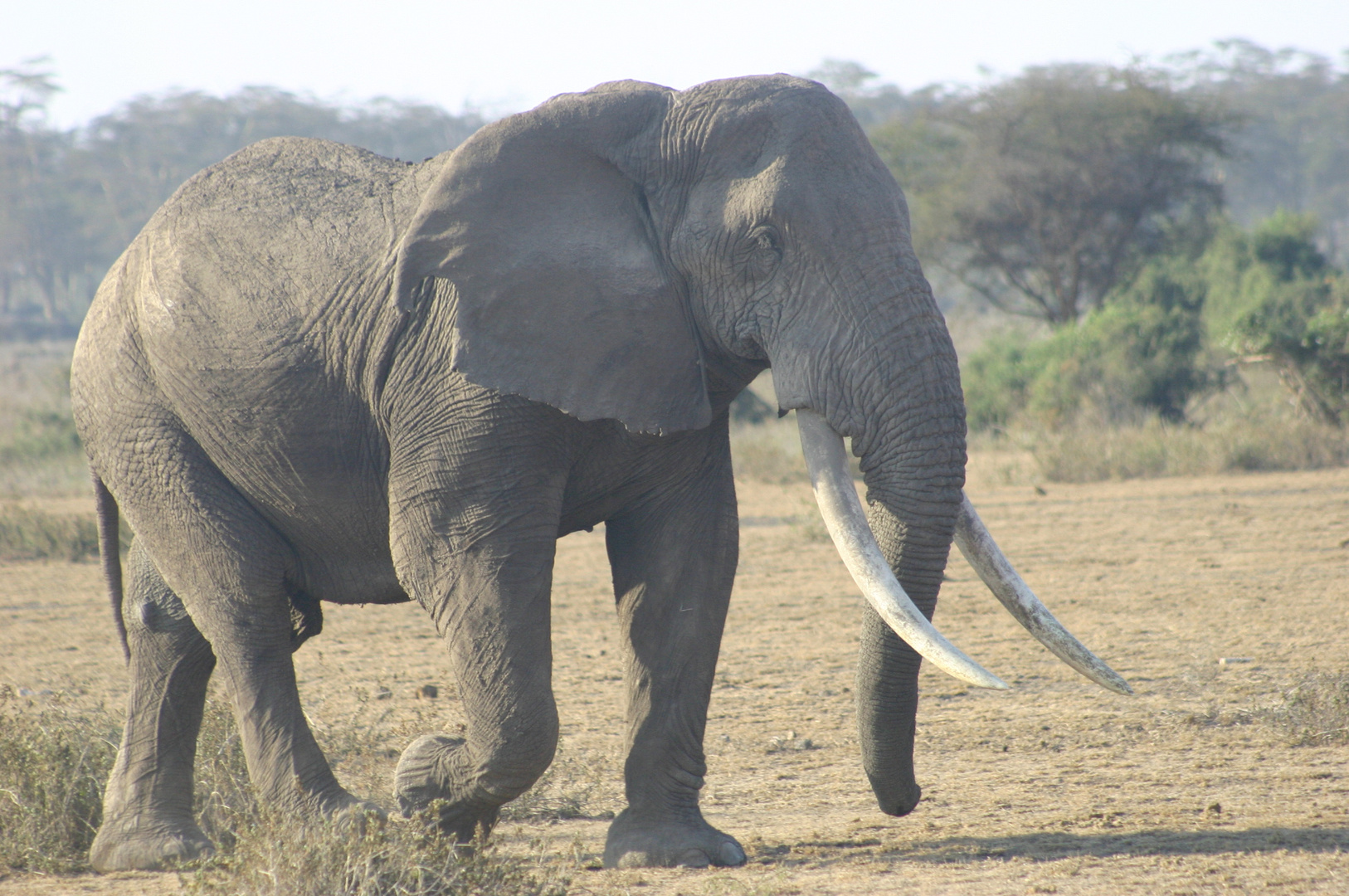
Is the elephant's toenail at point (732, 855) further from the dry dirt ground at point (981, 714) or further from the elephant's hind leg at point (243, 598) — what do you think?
the elephant's hind leg at point (243, 598)

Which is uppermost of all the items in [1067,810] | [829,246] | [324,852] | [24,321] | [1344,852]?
[829,246]

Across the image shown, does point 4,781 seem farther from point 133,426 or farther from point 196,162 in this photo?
point 196,162

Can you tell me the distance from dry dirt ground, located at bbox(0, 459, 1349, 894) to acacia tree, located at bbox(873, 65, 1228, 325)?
48.2 ft

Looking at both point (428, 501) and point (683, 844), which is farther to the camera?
point (683, 844)

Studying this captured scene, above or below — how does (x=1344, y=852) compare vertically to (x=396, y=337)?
below

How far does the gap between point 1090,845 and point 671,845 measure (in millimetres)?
1320

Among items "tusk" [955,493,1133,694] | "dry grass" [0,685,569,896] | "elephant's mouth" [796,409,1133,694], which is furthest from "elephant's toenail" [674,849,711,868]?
"tusk" [955,493,1133,694]

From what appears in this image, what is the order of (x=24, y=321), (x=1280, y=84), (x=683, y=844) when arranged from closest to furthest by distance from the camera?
(x=683, y=844), (x=24, y=321), (x=1280, y=84)

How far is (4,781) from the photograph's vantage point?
492cm

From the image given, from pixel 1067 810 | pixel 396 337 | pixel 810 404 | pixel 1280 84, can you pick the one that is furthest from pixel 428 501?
pixel 1280 84

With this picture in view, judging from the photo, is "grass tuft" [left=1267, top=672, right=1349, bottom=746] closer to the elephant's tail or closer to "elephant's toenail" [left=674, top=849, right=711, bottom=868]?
"elephant's toenail" [left=674, top=849, right=711, bottom=868]

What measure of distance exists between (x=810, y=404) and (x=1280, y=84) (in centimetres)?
7863

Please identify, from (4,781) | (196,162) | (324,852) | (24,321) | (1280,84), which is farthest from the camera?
(1280,84)

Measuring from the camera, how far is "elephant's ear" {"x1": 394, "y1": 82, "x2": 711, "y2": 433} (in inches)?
151
